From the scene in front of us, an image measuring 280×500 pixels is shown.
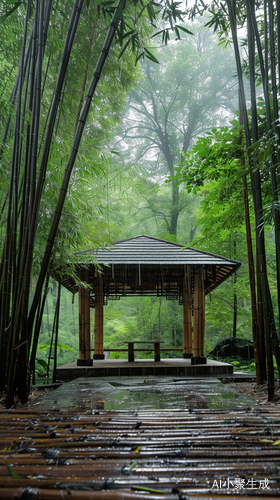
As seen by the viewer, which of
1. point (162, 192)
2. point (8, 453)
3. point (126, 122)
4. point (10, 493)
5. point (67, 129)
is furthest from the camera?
point (126, 122)

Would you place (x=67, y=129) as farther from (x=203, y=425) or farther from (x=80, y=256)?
(x=203, y=425)

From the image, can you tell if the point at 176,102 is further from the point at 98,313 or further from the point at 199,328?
the point at 199,328

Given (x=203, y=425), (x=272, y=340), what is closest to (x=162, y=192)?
(x=272, y=340)

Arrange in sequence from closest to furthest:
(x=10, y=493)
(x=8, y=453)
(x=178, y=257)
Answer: (x=10, y=493)
(x=8, y=453)
(x=178, y=257)

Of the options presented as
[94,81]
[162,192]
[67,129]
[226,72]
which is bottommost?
[94,81]

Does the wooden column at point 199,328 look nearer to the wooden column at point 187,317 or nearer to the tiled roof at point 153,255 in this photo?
the tiled roof at point 153,255

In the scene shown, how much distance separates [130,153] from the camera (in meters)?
16.9

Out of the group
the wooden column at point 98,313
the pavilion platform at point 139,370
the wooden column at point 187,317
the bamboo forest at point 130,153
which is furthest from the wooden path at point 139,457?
the wooden column at point 187,317

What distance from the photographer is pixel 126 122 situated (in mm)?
17000

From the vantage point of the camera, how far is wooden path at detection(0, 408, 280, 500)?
1.14 meters

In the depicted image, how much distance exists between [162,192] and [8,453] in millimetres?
14835

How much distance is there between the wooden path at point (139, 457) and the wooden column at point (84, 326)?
4.24m

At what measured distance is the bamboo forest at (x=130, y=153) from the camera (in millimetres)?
2654

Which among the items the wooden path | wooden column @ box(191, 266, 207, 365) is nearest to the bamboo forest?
the wooden path
